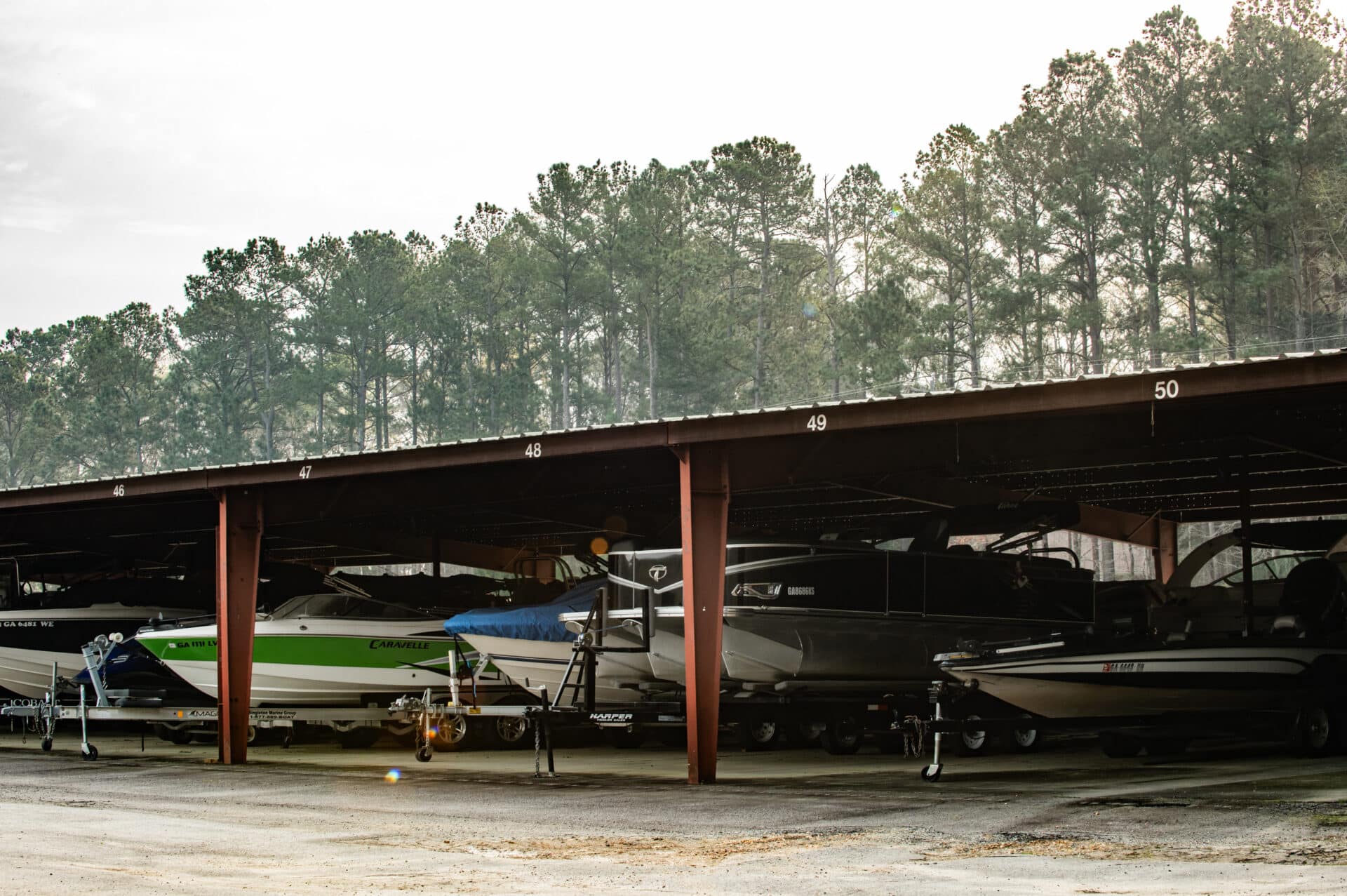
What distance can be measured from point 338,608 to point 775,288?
32775 millimetres

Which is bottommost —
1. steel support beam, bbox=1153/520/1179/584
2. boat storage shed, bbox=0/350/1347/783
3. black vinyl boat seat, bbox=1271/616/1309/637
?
black vinyl boat seat, bbox=1271/616/1309/637

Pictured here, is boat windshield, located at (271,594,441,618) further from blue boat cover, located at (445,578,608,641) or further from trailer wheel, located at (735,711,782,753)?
trailer wheel, located at (735,711,782,753)

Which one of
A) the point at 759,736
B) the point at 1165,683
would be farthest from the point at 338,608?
the point at 1165,683

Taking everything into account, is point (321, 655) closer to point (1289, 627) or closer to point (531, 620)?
point (531, 620)

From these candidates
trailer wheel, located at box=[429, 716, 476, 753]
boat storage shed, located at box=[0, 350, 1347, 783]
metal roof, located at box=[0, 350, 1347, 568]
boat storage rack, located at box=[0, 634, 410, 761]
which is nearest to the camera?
metal roof, located at box=[0, 350, 1347, 568]

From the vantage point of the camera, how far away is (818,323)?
164 feet

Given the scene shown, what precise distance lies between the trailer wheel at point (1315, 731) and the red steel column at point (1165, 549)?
696 cm

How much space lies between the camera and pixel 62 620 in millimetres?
21141

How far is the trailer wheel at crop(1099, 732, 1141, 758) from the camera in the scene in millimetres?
15562

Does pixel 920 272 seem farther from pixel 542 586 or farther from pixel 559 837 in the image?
pixel 559 837

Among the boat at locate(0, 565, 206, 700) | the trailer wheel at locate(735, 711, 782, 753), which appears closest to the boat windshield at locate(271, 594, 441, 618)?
the boat at locate(0, 565, 206, 700)

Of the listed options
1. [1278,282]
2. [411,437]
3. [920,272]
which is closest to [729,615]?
[1278,282]

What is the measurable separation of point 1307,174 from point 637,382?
21751 millimetres

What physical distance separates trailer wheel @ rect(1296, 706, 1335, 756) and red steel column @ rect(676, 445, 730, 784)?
6.36 metres
